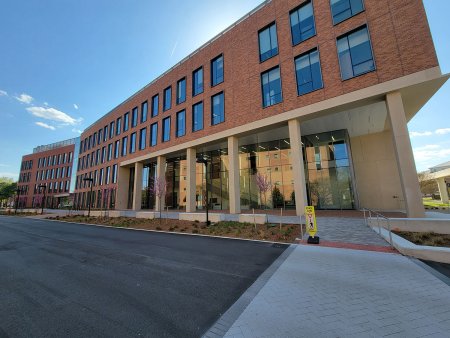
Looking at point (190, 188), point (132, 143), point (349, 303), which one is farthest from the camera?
point (132, 143)

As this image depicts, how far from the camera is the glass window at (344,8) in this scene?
48.4 feet

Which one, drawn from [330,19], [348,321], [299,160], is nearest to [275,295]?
[348,321]

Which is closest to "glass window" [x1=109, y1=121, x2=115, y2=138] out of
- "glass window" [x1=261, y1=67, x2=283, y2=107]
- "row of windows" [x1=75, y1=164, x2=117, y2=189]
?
"row of windows" [x1=75, y1=164, x2=117, y2=189]

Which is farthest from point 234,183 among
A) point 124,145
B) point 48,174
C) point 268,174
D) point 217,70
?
point 48,174

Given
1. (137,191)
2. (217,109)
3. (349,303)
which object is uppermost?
(217,109)

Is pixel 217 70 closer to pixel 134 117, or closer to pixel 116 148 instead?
pixel 134 117

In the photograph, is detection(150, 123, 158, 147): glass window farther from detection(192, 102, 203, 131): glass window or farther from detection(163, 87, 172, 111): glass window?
detection(192, 102, 203, 131): glass window

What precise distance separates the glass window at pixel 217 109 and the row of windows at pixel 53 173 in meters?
52.6

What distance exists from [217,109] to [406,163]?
53.6ft

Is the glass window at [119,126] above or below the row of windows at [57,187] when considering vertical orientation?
above

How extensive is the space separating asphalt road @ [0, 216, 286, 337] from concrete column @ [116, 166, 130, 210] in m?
26.4

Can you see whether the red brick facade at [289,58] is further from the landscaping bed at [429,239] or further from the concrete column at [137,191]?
the landscaping bed at [429,239]

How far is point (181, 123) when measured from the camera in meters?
26.0

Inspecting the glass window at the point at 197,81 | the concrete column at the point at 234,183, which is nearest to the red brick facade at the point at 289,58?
the glass window at the point at 197,81
